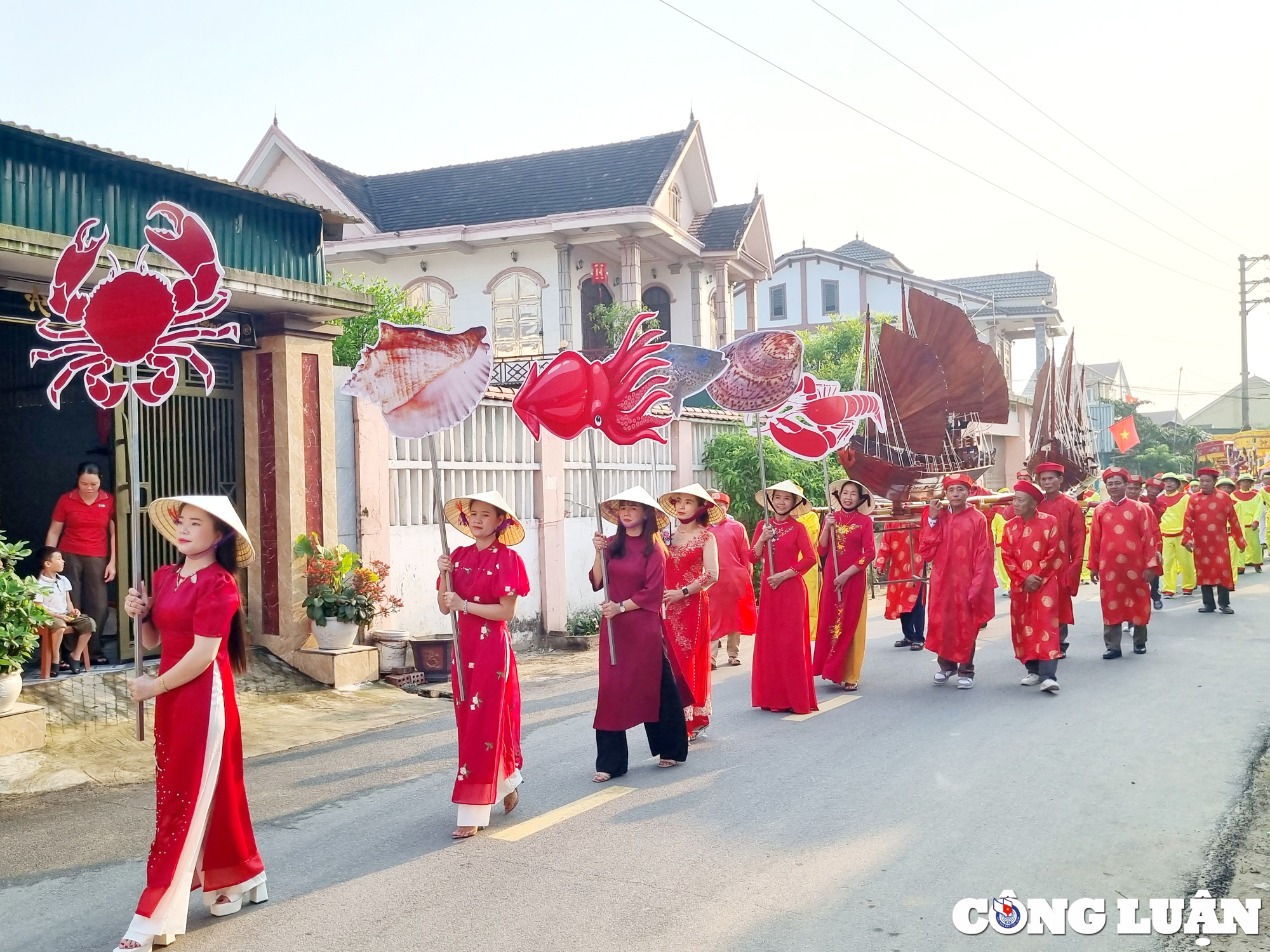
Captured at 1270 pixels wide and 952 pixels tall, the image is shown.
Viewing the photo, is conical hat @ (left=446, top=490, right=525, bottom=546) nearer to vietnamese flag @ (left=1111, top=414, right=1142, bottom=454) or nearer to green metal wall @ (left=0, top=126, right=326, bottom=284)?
green metal wall @ (left=0, top=126, right=326, bottom=284)

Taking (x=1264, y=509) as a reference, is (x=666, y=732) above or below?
below

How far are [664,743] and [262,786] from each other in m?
2.34

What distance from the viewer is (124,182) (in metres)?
8.54

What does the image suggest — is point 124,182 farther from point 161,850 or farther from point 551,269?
point 551,269

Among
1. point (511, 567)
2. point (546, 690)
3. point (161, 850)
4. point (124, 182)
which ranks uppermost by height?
point (124, 182)

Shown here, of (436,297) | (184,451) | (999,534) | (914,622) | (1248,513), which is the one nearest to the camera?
(184,451)

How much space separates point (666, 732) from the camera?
636 centimetres

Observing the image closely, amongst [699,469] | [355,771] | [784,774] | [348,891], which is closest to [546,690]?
[355,771]

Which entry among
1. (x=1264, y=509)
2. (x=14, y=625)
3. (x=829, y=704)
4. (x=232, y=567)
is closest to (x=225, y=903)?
(x=232, y=567)

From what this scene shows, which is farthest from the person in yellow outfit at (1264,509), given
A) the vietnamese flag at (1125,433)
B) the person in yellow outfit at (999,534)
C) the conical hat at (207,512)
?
the conical hat at (207,512)

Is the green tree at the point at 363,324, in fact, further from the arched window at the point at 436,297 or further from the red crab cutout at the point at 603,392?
the red crab cutout at the point at 603,392

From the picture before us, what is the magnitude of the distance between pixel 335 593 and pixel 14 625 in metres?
2.98

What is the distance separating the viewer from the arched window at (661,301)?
24.3m

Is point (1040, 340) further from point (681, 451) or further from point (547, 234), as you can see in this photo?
point (681, 451)
